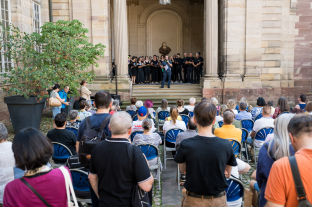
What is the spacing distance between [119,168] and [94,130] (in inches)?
39.5

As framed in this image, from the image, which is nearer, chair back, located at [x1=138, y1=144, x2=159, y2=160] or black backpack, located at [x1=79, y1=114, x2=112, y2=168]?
black backpack, located at [x1=79, y1=114, x2=112, y2=168]

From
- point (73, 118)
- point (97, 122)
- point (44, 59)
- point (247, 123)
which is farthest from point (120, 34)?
point (97, 122)

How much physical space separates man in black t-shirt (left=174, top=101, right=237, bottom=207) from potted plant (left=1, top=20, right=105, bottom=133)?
23.9 ft

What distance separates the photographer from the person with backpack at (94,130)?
3.24m

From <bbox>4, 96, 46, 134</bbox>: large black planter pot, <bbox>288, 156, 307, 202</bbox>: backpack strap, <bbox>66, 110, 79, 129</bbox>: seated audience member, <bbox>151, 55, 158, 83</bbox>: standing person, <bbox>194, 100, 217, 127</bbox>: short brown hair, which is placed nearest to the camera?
<bbox>288, 156, 307, 202</bbox>: backpack strap

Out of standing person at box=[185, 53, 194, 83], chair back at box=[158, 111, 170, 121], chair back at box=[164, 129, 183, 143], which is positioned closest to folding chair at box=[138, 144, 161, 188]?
chair back at box=[164, 129, 183, 143]

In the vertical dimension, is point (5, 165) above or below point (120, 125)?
below

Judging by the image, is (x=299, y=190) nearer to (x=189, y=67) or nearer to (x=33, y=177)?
(x=33, y=177)

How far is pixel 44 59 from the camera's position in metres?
11.1

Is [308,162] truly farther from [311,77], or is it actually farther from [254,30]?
[311,77]

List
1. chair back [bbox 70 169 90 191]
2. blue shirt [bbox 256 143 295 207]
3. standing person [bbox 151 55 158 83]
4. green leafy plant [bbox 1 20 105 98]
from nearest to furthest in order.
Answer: blue shirt [bbox 256 143 295 207] < chair back [bbox 70 169 90 191] < green leafy plant [bbox 1 20 105 98] < standing person [bbox 151 55 158 83]

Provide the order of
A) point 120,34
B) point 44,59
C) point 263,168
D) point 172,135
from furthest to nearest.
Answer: point 120,34 < point 44,59 < point 172,135 < point 263,168

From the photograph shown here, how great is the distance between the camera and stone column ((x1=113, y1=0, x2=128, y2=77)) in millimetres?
14250

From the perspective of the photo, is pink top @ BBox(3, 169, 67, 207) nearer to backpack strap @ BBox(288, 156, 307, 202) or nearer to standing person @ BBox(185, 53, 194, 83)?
backpack strap @ BBox(288, 156, 307, 202)
